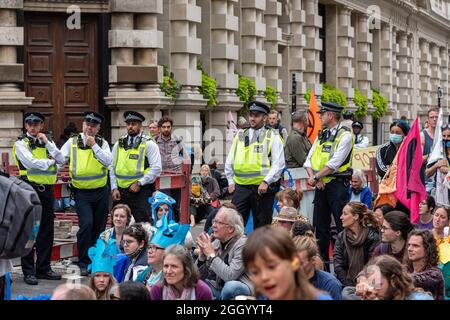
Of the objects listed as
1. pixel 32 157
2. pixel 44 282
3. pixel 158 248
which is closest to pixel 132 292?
pixel 158 248

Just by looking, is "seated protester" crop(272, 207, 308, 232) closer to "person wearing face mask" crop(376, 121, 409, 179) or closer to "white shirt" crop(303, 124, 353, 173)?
"white shirt" crop(303, 124, 353, 173)

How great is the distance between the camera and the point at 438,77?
62.1 metres

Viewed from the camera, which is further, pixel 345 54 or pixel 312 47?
pixel 345 54

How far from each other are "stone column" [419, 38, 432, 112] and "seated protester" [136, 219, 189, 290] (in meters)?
48.2

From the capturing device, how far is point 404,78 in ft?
171

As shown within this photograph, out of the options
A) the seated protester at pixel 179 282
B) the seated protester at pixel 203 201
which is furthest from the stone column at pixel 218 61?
the seated protester at pixel 179 282

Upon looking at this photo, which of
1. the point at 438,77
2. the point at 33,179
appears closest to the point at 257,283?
the point at 33,179

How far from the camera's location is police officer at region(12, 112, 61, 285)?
1317 centimetres

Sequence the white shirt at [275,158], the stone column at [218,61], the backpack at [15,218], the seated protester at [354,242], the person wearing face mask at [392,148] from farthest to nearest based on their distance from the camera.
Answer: the stone column at [218,61], the person wearing face mask at [392,148], the white shirt at [275,158], the seated protester at [354,242], the backpack at [15,218]

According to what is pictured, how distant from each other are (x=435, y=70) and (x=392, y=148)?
46.9 m

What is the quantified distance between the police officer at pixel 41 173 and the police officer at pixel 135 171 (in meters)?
1.19

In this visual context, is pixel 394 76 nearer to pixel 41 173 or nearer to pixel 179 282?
pixel 41 173

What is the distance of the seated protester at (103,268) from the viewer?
9.06 m

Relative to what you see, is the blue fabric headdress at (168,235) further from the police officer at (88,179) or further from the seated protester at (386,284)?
the police officer at (88,179)
